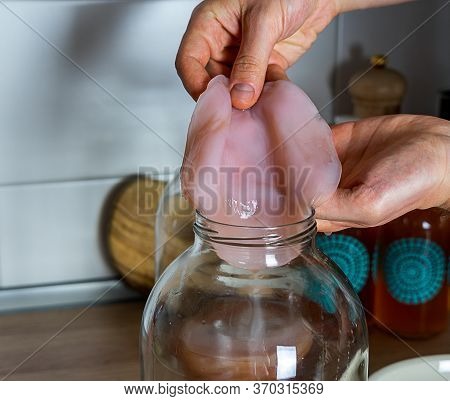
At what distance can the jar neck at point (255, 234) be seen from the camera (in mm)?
466

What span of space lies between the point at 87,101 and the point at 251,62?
1.31ft

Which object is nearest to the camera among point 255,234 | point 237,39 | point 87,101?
point 255,234

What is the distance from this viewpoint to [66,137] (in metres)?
0.90

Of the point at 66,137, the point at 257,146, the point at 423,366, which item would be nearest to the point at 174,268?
the point at 257,146

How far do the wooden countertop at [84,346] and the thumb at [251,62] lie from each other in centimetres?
36

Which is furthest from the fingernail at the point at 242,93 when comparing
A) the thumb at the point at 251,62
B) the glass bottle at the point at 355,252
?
the glass bottle at the point at 355,252

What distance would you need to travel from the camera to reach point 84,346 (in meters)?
0.82

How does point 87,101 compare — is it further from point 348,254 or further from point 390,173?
point 390,173

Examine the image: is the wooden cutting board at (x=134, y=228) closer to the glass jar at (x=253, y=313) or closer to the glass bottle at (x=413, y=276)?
the glass bottle at (x=413, y=276)

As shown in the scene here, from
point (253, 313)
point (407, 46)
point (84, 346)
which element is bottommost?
point (84, 346)

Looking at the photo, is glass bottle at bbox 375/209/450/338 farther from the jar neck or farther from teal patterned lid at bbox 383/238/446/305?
the jar neck

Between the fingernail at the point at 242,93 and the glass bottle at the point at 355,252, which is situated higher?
the fingernail at the point at 242,93

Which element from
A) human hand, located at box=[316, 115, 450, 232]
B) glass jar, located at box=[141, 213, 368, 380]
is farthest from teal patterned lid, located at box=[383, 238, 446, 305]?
glass jar, located at box=[141, 213, 368, 380]

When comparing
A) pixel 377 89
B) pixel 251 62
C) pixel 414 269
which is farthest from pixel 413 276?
pixel 251 62
